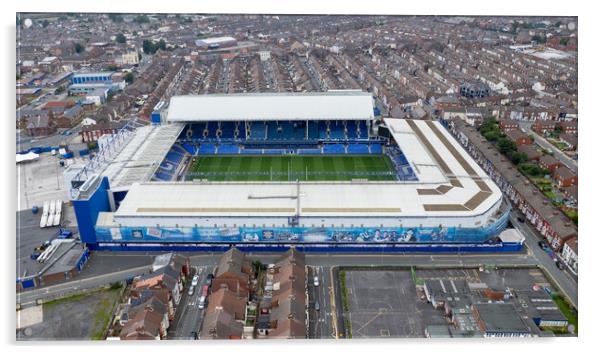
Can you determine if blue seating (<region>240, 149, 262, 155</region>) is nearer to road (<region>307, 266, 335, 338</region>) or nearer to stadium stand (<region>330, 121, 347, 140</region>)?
stadium stand (<region>330, 121, 347, 140</region>)

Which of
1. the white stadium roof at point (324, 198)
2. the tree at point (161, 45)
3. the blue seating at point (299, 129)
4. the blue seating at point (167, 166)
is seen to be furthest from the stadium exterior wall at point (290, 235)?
the tree at point (161, 45)

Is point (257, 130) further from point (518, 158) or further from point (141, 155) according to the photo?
point (518, 158)

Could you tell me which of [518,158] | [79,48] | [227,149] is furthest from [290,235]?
[79,48]

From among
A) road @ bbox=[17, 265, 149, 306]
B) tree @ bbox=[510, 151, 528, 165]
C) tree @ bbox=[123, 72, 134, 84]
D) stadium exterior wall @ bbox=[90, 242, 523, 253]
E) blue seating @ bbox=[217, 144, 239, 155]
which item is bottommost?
road @ bbox=[17, 265, 149, 306]

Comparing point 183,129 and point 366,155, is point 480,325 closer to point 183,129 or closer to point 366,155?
point 366,155

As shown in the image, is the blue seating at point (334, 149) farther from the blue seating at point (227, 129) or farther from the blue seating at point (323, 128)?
the blue seating at point (227, 129)

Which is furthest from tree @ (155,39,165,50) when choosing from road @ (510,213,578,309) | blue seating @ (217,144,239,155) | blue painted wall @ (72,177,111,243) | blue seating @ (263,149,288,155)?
road @ (510,213,578,309)

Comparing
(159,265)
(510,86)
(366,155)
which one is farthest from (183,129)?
(510,86)
